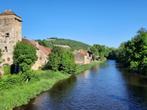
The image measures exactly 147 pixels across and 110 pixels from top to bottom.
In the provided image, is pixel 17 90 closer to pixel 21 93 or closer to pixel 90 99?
pixel 21 93

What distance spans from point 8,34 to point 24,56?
7676 millimetres

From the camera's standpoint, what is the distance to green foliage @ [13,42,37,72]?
61.7 m

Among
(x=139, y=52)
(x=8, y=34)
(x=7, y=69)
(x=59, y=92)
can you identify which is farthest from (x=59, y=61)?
(x=139, y=52)

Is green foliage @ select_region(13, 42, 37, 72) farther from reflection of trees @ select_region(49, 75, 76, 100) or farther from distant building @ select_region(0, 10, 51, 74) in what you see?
reflection of trees @ select_region(49, 75, 76, 100)

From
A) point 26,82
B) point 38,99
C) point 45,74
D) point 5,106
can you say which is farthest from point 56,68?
point 5,106

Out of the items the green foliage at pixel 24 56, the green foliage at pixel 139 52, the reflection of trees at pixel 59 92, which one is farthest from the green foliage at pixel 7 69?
the green foliage at pixel 139 52

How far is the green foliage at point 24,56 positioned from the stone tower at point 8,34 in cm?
266

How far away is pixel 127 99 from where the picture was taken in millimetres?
44469

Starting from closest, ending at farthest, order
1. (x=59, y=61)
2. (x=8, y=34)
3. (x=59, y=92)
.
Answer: (x=59, y=92) < (x=8, y=34) < (x=59, y=61)

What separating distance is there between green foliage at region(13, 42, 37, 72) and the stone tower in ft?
8.71

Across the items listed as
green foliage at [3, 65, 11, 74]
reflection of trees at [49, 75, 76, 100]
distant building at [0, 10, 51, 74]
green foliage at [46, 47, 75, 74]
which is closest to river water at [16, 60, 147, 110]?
reflection of trees at [49, 75, 76, 100]

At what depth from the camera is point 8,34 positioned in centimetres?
6575

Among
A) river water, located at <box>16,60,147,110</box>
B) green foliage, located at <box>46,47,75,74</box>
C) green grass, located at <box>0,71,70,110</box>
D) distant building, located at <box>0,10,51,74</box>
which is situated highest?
distant building, located at <box>0,10,51,74</box>

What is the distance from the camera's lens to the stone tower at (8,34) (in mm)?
65312
